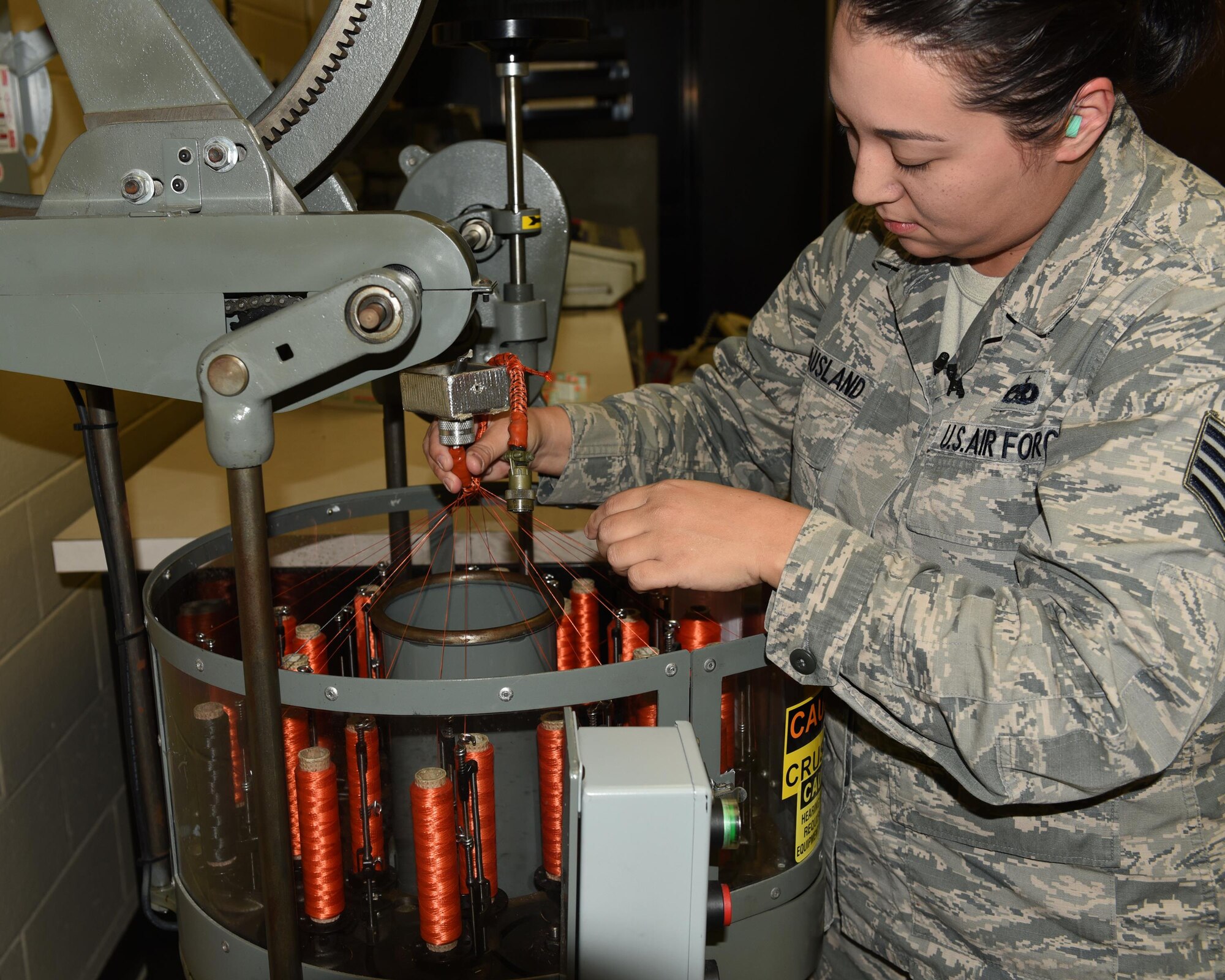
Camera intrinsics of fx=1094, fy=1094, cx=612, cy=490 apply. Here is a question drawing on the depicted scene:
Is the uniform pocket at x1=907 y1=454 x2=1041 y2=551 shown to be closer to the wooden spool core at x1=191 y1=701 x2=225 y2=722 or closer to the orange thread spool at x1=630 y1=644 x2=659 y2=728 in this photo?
Result: the orange thread spool at x1=630 y1=644 x2=659 y2=728

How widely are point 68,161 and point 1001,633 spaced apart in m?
0.84

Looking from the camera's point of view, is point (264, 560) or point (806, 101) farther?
point (806, 101)

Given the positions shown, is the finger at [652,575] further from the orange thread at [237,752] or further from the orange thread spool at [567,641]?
the orange thread at [237,752]

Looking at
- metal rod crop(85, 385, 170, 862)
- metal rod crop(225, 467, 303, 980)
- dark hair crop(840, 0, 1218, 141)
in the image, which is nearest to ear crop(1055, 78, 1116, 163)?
dark hair crop(840, 0, 1218, 141)

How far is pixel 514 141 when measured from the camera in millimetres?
1168

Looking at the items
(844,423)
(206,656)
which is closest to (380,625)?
(206,656)

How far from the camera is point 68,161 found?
0.90 metres

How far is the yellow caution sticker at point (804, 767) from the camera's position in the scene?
3.46 ft

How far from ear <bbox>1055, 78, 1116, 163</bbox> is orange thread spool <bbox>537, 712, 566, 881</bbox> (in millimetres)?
681

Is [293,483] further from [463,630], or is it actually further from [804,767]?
[804,767]

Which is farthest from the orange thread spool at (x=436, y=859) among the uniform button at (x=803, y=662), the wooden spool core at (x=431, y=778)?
the uniform button at (x=803, y=662)

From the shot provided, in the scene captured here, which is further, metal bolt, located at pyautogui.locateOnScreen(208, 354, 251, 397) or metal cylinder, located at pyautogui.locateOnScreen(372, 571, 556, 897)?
metal cylinder, located at pyautogui.locateOnScreen(372, 571, 556, 897)

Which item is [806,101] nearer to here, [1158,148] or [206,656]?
[1158,148]

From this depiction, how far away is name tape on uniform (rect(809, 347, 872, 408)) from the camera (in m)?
1.19
